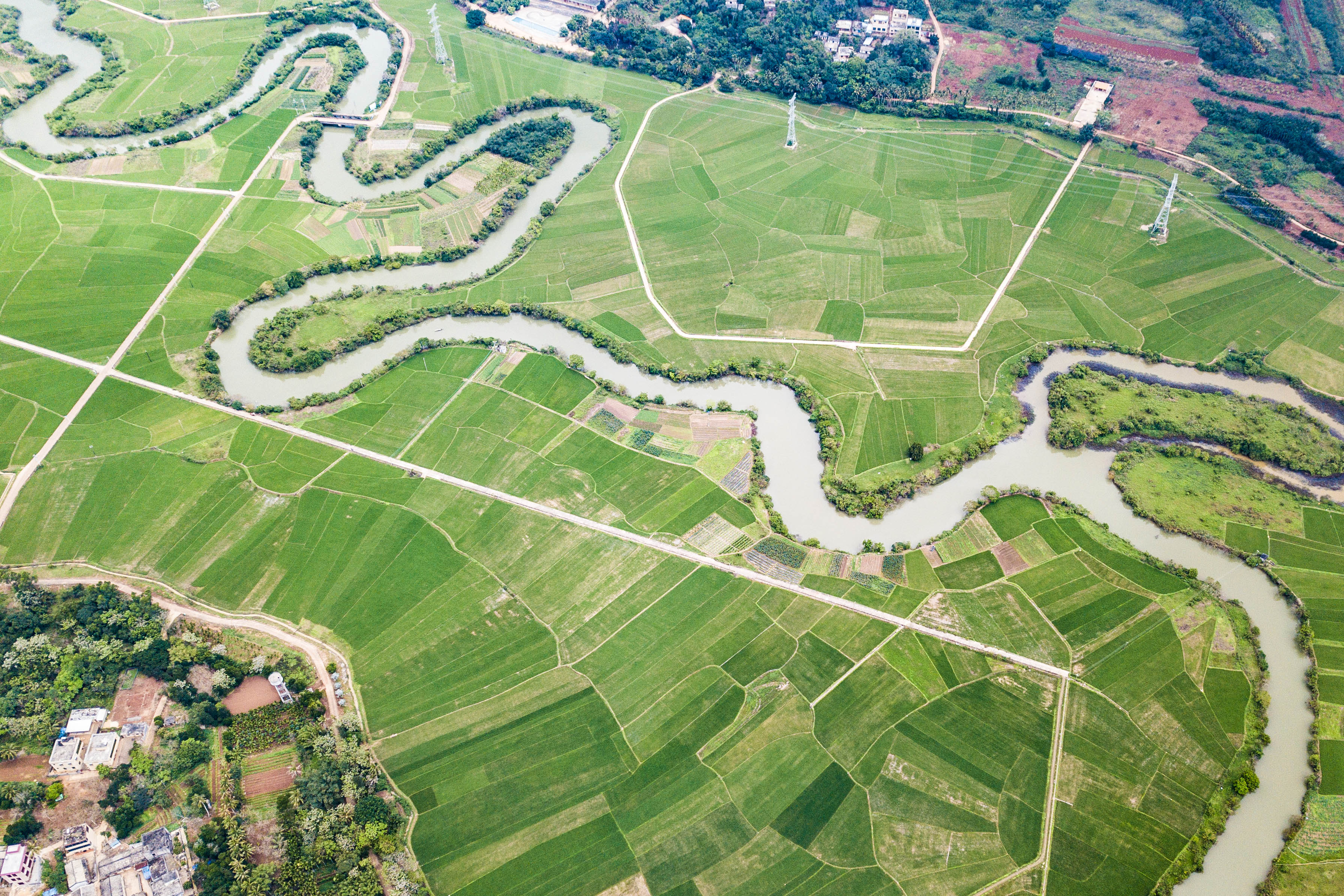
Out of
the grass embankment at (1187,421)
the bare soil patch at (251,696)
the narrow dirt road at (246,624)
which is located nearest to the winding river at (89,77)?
the narrow dirt road at (246,624)

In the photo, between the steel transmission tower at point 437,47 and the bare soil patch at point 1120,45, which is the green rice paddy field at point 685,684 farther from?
the bare soil patch at point 1120,45

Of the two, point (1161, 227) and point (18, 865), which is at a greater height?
point (1161, 227)

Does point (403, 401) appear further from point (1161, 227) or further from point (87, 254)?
point (1161, 227)

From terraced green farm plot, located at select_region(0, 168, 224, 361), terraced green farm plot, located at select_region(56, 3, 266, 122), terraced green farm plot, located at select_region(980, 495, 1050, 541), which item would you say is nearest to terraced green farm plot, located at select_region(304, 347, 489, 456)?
terraced green farm plot, located at select_region(0, 168, 224, 361)

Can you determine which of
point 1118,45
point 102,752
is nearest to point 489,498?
point 102,752

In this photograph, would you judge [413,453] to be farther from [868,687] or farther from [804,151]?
[804,151]

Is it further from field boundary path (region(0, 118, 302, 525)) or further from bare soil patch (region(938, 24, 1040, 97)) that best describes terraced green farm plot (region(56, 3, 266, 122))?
bare soil patch (region(938, 24, 1040, 97))

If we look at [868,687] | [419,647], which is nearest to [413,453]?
[419,647]
